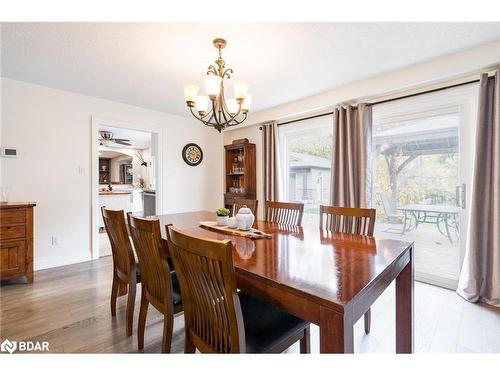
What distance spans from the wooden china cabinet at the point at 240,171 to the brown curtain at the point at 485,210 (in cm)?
297

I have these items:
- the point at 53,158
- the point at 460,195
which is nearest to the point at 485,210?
the point at 460,195

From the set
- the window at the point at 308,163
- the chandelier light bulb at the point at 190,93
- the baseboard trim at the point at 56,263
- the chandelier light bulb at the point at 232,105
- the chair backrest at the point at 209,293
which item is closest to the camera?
the chair backrest at the point at 209,293

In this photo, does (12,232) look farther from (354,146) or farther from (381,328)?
(354,146)

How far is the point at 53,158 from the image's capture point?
3.22m

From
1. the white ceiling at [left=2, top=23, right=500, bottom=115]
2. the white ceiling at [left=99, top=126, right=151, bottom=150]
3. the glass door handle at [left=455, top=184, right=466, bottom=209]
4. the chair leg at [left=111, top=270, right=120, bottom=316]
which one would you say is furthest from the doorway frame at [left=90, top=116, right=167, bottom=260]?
the glass door handle at [left=455, top=184, right=466, bottom=209]

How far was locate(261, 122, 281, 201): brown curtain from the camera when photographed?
13.3 feet

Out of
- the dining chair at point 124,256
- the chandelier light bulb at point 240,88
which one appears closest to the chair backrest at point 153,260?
the dining chair at point 124,256

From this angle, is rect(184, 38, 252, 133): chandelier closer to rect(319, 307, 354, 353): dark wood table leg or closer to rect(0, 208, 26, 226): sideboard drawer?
rect(319, 307, 354, 353): dark wood table leg

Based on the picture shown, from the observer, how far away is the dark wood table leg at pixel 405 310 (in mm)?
1446

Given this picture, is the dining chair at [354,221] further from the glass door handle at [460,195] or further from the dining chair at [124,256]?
the dining chair at [124,256]

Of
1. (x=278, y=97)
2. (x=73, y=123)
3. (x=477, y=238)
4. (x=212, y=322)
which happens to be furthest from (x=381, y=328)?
(x=73, y=123)

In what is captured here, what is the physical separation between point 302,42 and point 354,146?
59.0 inches

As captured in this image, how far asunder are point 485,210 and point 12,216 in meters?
4.70

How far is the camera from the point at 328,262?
121 centimetres
